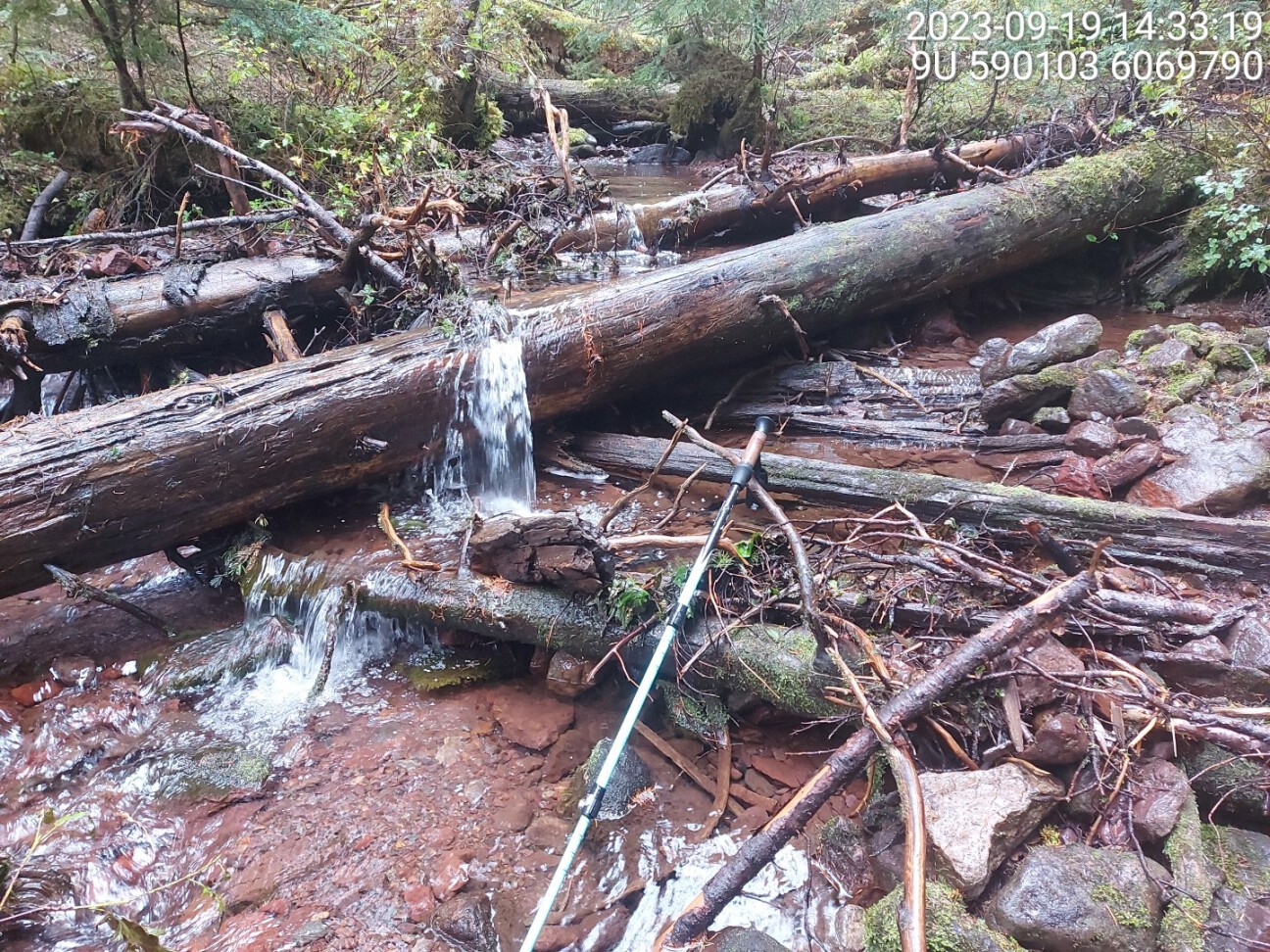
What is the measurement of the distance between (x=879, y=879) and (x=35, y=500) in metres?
4.41

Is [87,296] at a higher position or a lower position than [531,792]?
higher

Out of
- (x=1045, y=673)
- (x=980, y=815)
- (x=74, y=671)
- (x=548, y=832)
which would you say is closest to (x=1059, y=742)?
(x=1045, y=673)

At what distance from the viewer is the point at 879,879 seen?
8.05ft

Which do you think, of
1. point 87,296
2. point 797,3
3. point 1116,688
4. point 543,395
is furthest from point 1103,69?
point 87,296

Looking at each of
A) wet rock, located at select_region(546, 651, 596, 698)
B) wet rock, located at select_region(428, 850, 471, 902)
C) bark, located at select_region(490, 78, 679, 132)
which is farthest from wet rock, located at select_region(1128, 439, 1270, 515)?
bark, located at select_region(490, 78, 679, 132)

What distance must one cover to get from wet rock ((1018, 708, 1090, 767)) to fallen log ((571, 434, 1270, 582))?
1.30m

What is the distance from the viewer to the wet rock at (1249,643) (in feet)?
8.37

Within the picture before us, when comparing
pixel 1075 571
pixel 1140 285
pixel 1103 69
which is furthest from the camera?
pixel 1103 69

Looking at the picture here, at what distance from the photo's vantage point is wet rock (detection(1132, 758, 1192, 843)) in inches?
87.2

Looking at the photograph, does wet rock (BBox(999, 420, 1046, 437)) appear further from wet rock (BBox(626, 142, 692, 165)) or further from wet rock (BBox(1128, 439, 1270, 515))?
wet rock (BBox(626, 142, 692, 165))

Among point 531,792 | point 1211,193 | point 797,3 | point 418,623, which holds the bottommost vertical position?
point 531,792

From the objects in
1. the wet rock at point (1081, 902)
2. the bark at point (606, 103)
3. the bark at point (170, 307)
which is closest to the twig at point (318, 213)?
the bark at point (170, 307)

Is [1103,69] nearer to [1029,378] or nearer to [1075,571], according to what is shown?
[1029,378]

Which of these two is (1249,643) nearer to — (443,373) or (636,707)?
(636,707)
